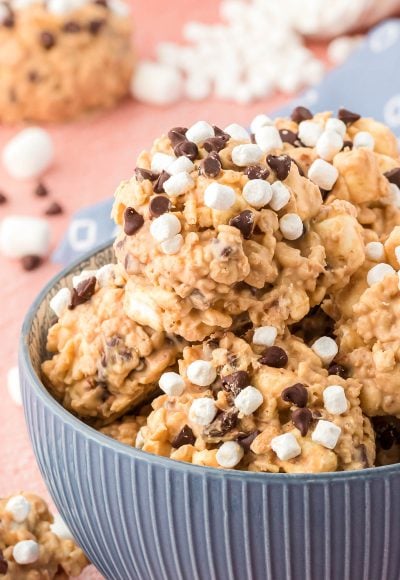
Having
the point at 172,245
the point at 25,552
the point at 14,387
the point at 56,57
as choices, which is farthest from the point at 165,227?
the point at 56,57

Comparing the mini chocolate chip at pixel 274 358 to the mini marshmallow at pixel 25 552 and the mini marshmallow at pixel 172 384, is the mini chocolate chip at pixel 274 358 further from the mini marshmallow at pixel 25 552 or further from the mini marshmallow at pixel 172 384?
the mini marshmallow at pixel 25 552

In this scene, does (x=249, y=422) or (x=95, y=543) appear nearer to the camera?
(x=249, y=422)

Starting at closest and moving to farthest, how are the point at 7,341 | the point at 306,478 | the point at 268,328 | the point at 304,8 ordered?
the point at 306,478 < the point at 268,328 < the point at 7,341 < the point at 304,8

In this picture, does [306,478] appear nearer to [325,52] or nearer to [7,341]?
[7,341]

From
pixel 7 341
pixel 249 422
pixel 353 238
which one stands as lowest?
pixel 7 341

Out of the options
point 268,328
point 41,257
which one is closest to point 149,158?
point 268,328

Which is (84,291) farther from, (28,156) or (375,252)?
(28,156)
